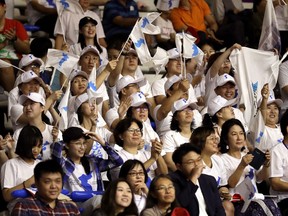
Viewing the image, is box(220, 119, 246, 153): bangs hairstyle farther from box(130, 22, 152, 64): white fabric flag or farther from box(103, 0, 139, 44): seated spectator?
box(103, 0, 139, 44): seated spectator

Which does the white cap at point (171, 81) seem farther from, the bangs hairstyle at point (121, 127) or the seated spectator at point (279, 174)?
the bangs hairstyle at point (121, 127)

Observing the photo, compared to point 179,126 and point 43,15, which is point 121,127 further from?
point 43,15

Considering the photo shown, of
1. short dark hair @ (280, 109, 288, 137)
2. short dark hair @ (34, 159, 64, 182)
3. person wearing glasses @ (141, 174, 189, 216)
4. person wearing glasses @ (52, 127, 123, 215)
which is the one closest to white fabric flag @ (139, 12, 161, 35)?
short dark hair @ (280, 109, 288, 137)

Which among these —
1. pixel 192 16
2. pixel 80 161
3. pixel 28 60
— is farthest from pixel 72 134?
pixel 192 16

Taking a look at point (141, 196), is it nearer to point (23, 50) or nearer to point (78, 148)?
point (78, 148)

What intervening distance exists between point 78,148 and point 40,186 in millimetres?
1355

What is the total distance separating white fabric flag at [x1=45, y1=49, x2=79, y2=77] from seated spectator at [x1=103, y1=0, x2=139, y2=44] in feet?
7.21

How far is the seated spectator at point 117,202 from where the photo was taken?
10.9 metres

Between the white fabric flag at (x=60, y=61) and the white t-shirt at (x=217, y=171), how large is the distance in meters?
1.96

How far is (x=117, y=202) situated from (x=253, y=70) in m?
4.69

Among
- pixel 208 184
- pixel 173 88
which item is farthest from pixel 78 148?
pixel 173 88

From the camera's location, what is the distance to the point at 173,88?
1424 cm

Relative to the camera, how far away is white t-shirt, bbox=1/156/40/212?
1184cm

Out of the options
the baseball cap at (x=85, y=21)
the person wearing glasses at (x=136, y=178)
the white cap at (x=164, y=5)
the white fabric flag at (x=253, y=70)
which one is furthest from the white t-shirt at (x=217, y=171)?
the white cap at (x=164, y=5)
